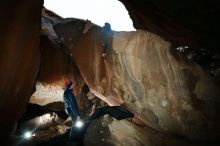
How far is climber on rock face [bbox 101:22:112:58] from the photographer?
9.43 metres

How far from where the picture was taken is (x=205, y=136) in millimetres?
7633

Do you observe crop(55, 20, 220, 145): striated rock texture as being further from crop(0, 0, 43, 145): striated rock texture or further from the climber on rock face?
crop(0, 0, 43, 145): striated rock texture

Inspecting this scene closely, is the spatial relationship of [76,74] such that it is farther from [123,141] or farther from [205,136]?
[205,136]

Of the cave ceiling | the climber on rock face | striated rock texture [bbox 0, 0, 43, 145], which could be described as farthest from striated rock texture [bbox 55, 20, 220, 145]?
striated rock texture [bbox 0, 0, 43, 145]

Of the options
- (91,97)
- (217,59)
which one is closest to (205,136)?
(217,59)

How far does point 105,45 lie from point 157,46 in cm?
200

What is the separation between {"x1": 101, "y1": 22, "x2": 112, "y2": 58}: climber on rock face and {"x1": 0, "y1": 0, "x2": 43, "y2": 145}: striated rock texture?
247cm

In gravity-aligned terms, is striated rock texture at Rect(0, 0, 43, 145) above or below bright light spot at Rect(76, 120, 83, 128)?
above

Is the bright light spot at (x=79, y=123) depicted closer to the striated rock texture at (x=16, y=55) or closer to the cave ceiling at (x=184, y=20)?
the striated rock texture at (x=16, y=55)

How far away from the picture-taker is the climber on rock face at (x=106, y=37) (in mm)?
9430

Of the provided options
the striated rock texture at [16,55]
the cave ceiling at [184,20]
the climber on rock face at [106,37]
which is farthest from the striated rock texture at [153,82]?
the striated rock texture at [16,55]

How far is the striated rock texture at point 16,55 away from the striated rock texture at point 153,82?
2.38 m

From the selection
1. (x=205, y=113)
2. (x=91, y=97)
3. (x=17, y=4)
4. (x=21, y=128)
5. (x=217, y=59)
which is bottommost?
(x=21, y=128)

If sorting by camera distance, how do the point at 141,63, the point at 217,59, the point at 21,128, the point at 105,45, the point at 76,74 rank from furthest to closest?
1. the point at 21,128
2. the point at 76,74
3. the point at 105,45
4. the point at 141,63
5. the point at 217,59
